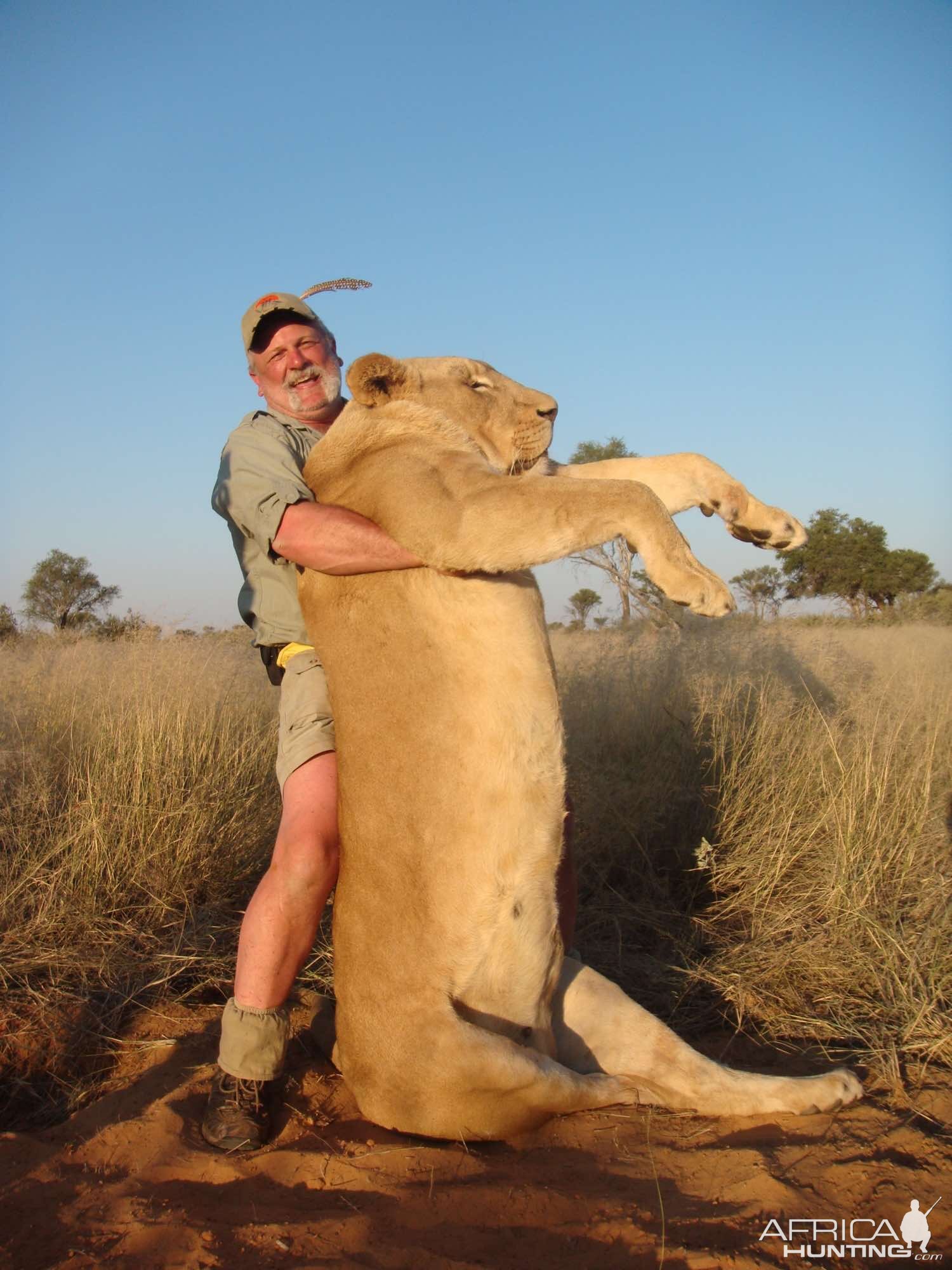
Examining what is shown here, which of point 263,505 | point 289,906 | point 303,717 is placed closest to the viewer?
point 289,906

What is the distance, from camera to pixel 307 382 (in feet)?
12.6

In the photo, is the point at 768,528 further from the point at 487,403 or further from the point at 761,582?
the point at 761,582

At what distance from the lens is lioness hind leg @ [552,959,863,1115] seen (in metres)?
2.78

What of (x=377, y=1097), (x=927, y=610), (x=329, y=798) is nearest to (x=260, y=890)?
(x=329, y=798)

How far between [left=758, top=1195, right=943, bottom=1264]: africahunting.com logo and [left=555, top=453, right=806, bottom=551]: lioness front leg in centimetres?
200

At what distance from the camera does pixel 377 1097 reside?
8.84 ft

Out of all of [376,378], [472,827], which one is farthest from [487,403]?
[472,827]

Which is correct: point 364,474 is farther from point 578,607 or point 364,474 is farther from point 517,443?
point 578,607

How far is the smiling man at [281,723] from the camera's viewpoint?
2857 millimetres

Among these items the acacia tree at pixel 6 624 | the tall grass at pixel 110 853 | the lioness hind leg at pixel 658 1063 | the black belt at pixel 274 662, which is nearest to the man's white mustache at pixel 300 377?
the black belt at pixel 274 662

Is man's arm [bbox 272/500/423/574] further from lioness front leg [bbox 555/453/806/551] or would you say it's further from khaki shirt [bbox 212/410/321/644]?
lioness front leg [bbox 555/453/806/551]

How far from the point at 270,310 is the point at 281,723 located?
1665mm

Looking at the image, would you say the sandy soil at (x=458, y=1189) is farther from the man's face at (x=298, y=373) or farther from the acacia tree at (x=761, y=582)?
the acacia tree at (x=761, y=582)

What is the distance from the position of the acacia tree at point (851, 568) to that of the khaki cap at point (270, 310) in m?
19.3
